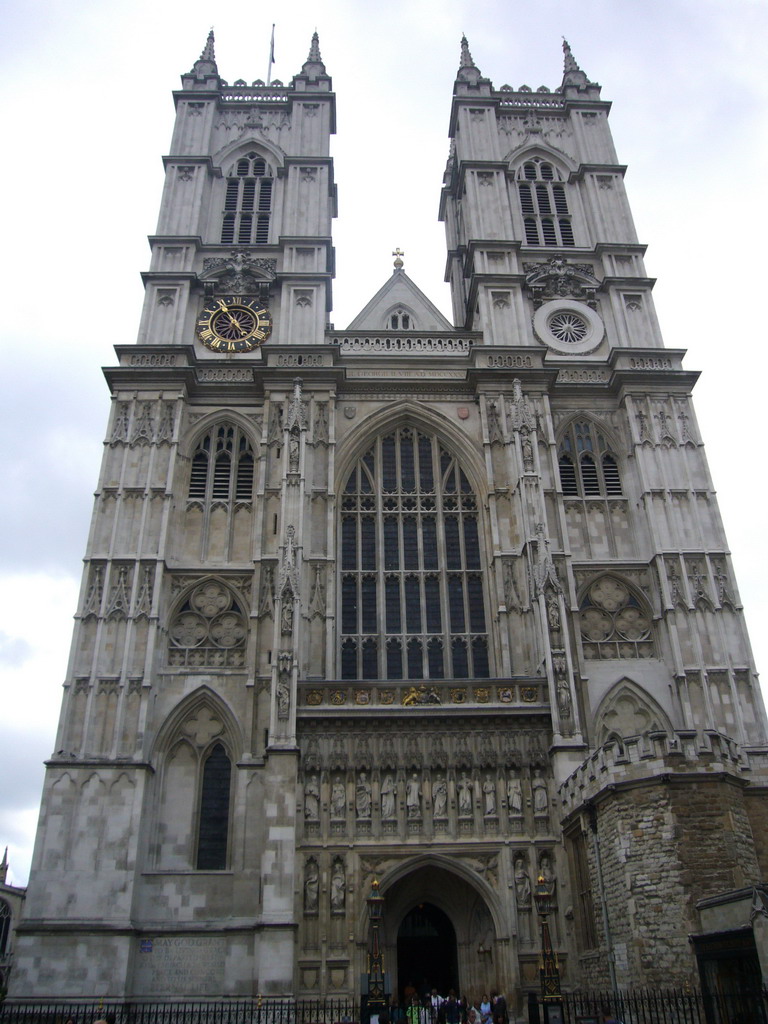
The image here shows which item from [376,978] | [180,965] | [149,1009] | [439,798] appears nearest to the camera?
[376,978]

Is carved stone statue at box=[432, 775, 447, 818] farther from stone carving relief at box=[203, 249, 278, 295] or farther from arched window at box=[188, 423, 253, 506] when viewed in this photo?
stone carving relief at box=[203, 249, 278, 295]

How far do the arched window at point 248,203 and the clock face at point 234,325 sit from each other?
3.03m

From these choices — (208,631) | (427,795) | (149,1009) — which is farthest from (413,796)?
(208,631)

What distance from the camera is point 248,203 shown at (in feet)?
110

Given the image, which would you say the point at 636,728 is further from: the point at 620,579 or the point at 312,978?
the point at 312,978

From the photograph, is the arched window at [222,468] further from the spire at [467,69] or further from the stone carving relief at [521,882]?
the spire at [467,69]

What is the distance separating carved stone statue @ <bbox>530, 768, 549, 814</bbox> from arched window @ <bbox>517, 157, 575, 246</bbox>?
19735mm

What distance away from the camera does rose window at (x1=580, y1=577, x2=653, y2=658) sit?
24453 millimetres

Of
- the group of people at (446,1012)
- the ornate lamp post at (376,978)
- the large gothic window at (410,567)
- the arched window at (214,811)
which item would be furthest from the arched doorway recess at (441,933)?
the large gothic window at (410,567)

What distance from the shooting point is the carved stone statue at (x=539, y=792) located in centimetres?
2061

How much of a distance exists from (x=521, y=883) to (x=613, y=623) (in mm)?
7883

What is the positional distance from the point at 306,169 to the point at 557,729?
75.1 ft

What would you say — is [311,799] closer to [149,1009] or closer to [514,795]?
[514,795]

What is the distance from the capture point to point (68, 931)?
19609mm
